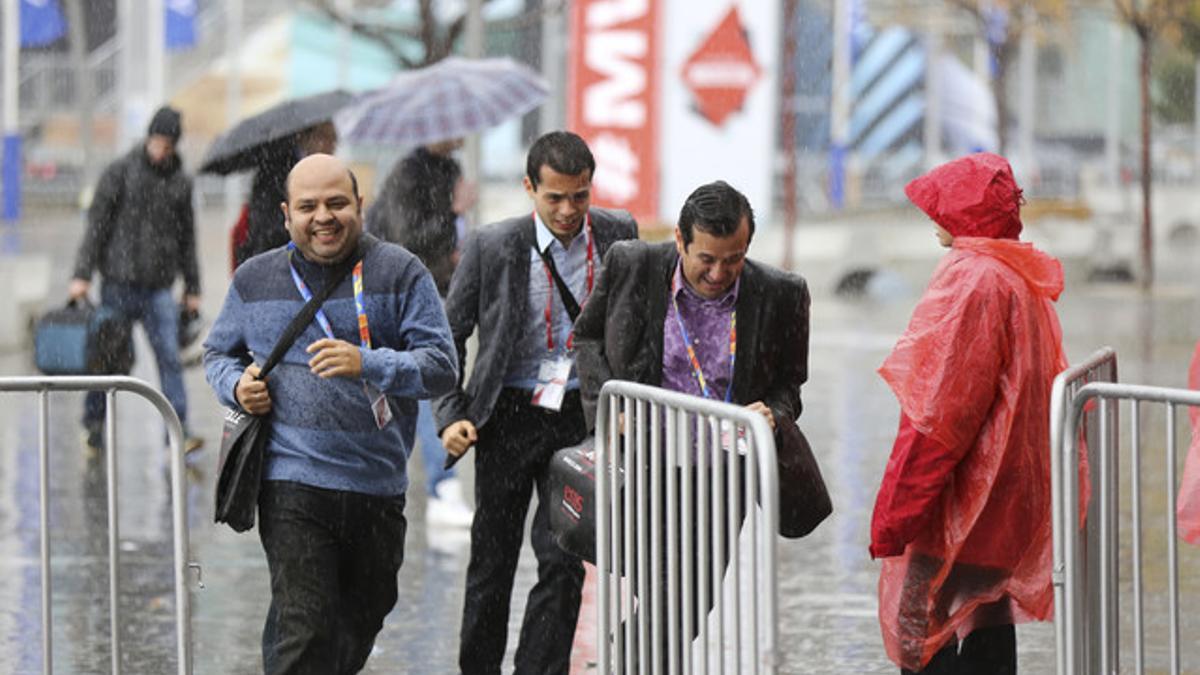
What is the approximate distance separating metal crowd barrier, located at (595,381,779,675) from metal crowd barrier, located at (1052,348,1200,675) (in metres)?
0.73

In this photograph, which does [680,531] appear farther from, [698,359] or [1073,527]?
[1073,527]

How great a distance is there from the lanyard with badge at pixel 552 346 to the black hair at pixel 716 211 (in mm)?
1167

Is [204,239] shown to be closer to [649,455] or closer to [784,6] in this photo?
[784,6]

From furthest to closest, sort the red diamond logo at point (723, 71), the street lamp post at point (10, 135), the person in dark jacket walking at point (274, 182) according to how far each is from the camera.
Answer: the street lamp post at point (10, 135) < the red diamond logo at point (723, 71) < the person in dark jacket walking at point (274, 182)

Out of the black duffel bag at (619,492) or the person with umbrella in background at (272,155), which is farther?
the person with umbrella in background at (272,155)

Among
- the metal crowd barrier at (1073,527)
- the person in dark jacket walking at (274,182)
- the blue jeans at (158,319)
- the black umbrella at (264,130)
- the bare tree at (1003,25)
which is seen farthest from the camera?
the bare tree at (1003,25)

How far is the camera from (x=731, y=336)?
5973 mm

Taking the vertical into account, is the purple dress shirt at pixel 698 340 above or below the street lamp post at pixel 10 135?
below

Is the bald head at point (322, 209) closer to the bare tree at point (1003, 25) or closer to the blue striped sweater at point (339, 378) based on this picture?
the blue striped sweater at point (339, 378)

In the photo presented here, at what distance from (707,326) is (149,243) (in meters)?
6.62

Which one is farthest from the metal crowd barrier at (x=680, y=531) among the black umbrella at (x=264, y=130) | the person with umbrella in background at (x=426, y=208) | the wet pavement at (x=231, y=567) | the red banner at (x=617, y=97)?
the red banner at (x=617, y=97)

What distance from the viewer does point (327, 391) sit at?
602 centimetres

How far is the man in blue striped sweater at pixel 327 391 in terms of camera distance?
597 centimetres

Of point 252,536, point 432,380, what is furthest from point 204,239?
→ point 432,380
